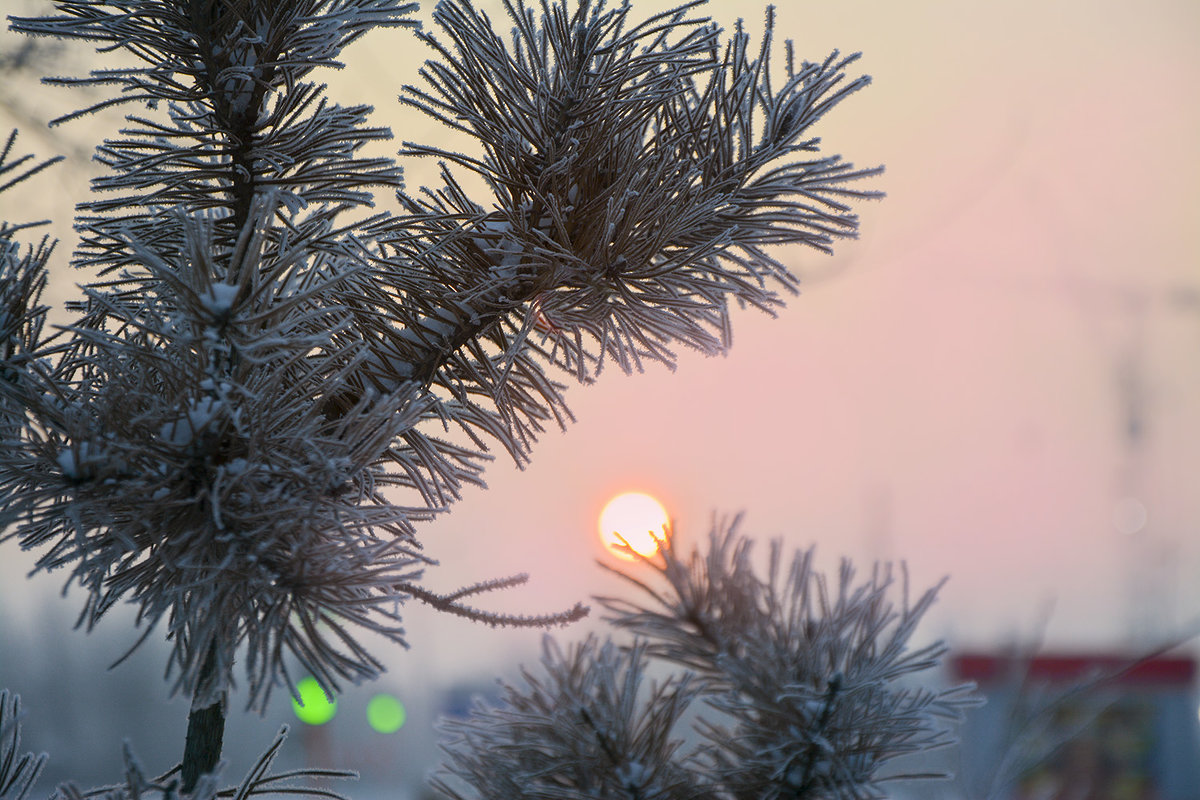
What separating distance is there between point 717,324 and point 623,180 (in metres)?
0.14

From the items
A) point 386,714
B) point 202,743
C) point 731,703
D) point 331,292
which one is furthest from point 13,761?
point 386,714

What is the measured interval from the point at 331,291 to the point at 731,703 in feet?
1.37

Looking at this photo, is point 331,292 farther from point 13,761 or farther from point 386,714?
point 386,714

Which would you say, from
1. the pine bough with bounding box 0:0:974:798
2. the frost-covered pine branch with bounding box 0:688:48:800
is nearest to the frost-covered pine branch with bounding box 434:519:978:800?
the pine bough with bounding box 0:0:974:798

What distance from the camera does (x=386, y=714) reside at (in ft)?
14.5

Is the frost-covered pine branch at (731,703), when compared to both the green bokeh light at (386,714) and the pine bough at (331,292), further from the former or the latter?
the green bokeh light at (386,714)

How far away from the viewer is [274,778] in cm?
48

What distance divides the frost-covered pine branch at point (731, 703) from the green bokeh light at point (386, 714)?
12.2 ft

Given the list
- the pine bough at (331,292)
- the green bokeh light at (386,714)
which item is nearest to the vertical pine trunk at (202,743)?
the pine bough at (331,292)

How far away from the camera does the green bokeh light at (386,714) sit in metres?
4.20

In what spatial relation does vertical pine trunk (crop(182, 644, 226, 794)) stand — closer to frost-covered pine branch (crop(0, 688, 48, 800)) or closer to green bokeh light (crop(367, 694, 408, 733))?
frost-covered pine branch (crop(0, 688, 48, 800))

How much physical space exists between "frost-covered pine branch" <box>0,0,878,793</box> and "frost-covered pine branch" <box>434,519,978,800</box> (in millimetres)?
158

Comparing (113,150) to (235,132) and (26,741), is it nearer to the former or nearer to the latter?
(235,132)

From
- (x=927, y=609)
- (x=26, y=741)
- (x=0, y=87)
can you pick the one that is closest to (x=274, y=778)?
(x=26, y=741)
